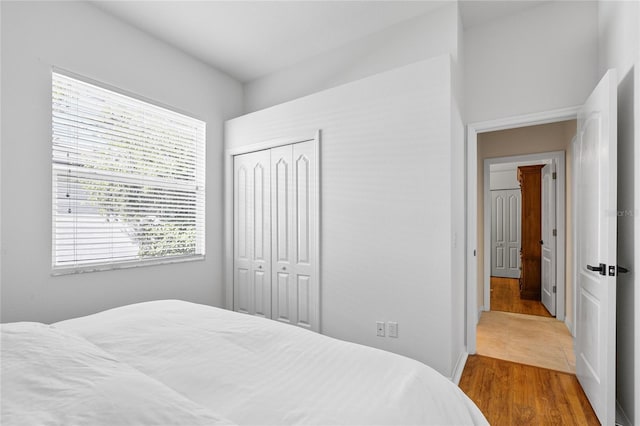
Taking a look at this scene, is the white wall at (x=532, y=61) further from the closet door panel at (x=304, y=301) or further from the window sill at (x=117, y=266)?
the window sill at (x=117, y=266)

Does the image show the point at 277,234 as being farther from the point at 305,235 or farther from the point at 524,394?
the point at 524,394

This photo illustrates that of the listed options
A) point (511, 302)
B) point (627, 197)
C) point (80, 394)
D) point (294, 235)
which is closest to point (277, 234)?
point (294, 235)

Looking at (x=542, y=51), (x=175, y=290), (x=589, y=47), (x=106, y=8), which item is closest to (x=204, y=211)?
(x=175, y=290)

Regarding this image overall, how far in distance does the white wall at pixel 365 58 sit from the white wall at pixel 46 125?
108 cm

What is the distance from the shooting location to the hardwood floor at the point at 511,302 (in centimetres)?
427

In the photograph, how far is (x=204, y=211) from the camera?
11.3 ft

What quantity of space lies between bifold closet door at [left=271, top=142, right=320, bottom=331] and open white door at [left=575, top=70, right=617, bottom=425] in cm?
196

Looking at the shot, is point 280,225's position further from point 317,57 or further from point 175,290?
point 317,57

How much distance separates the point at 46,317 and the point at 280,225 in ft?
6.24

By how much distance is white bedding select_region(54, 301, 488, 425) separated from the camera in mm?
860

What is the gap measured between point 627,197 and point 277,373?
90.6 inches

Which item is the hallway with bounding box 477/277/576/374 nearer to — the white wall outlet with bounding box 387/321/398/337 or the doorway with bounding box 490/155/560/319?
the doorway with bounding box 490/155/560/319

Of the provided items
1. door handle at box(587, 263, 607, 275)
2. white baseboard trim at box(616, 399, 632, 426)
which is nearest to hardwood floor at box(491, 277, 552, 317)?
white baseboard trim at box(616, 399, 632, 426)

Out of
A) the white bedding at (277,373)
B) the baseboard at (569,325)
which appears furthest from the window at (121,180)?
the baseboard at (569,325)
